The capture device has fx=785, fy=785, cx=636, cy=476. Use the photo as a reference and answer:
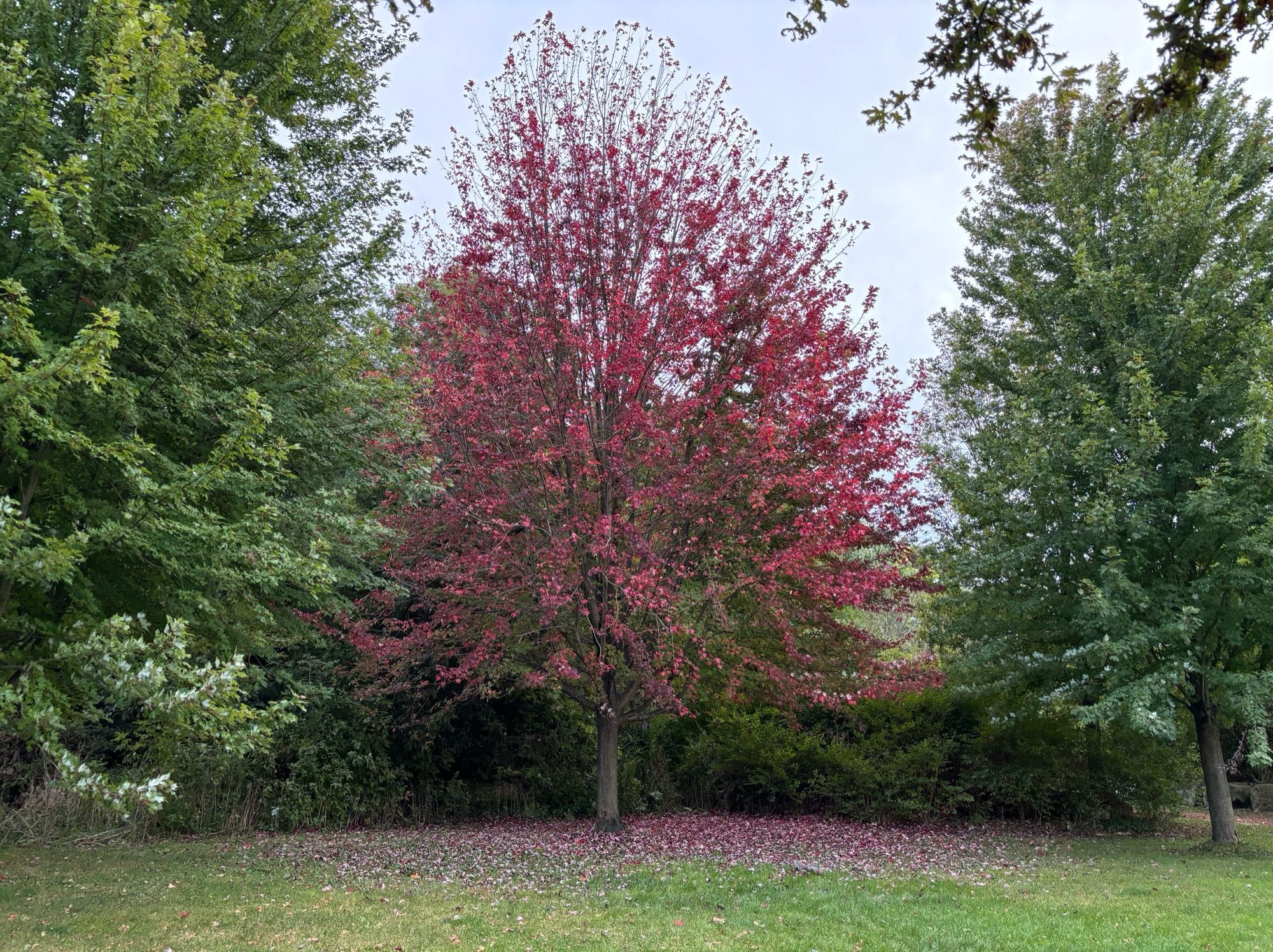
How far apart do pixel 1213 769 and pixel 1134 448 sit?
4.68 m

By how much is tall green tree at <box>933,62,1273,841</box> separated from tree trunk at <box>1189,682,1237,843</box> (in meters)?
0.03

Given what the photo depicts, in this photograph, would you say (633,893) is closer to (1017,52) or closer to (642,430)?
(642,430)

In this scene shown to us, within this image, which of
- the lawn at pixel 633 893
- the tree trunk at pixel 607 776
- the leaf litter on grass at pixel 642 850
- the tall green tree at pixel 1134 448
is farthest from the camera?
the tree trunk at pixel 607 776

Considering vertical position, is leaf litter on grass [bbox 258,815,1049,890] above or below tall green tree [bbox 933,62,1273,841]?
below

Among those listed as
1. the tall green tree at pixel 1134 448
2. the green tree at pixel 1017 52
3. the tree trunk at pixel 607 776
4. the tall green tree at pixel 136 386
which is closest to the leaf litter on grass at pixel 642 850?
the tree trunk at pixel 607 776

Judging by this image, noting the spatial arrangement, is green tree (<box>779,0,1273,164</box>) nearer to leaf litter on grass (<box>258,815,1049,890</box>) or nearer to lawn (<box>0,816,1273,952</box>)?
lawn (<box>0,816,1273,952</box>)

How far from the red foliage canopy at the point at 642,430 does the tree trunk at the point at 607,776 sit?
0.37m

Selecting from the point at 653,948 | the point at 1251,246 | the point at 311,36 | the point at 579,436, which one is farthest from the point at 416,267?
the point at 1251,246

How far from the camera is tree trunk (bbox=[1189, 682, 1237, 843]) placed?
10.0 m

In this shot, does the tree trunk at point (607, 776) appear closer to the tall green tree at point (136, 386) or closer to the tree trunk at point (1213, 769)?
the tall green tree at point (136, 386)

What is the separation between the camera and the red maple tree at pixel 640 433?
8.74 m

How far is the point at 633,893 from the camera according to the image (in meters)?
6.88

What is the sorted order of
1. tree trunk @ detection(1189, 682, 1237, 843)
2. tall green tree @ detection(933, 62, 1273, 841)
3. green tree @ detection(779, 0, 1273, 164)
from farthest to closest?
tree trunk @ detection(1189, 682, 1237, 843) < tall green tree @ detection(933, 62, 1273, 841) < green tree @ detection(779, 0, 1273, 164)

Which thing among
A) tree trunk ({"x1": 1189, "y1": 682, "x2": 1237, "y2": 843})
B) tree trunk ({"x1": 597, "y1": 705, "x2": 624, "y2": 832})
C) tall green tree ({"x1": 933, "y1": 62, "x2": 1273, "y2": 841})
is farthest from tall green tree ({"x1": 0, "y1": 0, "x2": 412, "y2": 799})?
tree trunk ({"x1": 1189, "y1": 682, "x2": 1237, "y2": 843})
